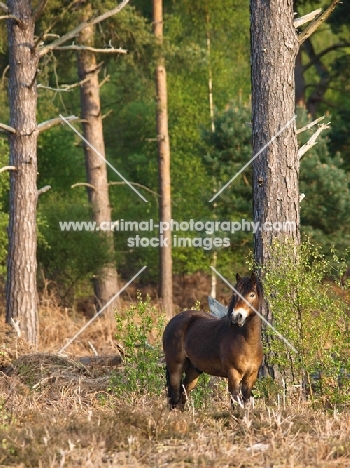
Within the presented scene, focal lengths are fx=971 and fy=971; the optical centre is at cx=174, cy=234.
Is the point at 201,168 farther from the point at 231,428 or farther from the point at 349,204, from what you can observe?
the point at 231,428

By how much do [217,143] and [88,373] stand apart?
1390 cm

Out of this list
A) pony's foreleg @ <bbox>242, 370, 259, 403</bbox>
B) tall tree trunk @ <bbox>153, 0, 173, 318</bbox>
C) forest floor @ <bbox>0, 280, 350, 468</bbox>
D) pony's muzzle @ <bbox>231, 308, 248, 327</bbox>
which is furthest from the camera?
tall tree trunk @ <bbox>153, 0, 173, 318</bbox>

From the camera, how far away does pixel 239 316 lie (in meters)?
8.70

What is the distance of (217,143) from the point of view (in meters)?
26.2

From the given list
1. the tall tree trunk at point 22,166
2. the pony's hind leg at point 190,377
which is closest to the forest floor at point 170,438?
the pony's hind leg at point 190,377

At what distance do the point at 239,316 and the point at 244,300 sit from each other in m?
0.17

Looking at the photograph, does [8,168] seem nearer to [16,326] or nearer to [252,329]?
[16,326]

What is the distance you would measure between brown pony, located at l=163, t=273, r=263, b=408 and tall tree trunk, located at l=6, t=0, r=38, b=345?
5.94m

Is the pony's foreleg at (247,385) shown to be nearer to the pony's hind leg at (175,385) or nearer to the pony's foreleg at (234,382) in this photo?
the pony's foreleg at (234,382)

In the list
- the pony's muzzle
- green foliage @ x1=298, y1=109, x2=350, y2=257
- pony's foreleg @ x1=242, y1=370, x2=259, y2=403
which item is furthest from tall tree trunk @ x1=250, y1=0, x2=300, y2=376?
green foliage @ x1=298, y1=109, x2=350, y2=257

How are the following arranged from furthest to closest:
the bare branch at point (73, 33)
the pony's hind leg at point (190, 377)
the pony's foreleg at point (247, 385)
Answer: the bare branch at point (73, 33) → the pony's hind leg at point (190, 377) → the pony's foreleg at point (247, 385)

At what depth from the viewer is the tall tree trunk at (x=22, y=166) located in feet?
49.6

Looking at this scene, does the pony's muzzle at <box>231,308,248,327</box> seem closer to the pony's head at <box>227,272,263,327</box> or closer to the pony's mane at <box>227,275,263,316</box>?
the pony's head at <box>227,272,263,327</box>

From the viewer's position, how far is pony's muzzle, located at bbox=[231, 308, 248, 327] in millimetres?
8695
